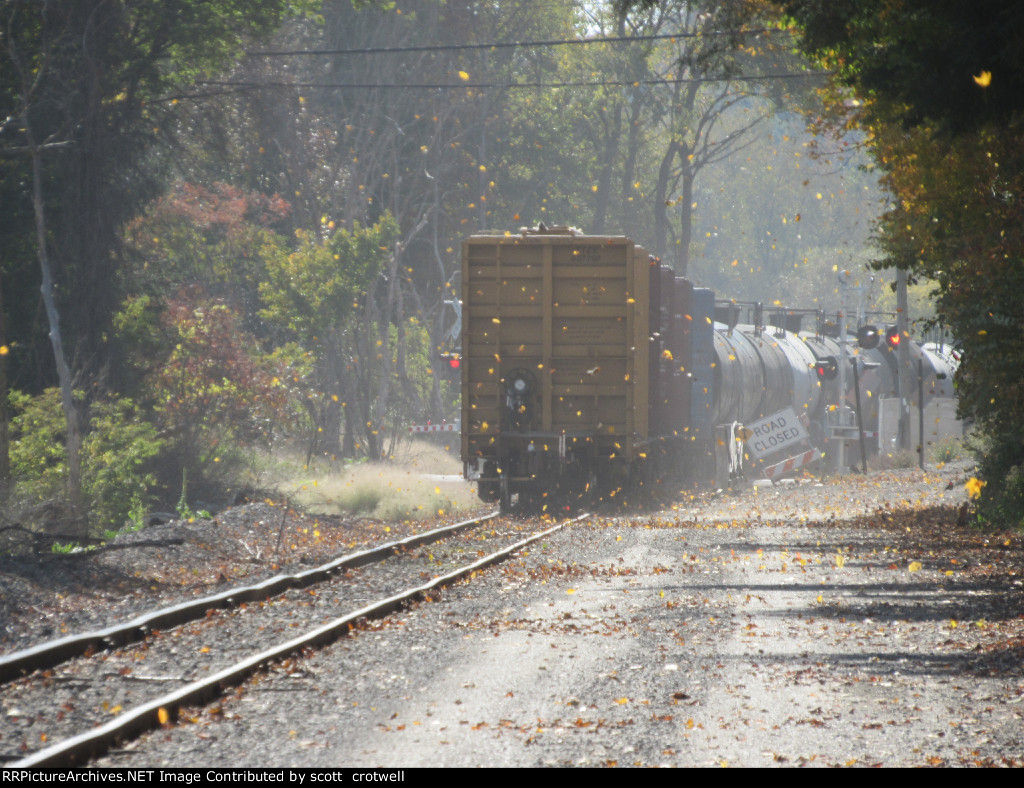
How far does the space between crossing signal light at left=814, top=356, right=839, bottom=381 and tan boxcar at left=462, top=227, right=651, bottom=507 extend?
56.0 ft

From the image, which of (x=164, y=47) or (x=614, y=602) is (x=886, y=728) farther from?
(x=164, y=47)

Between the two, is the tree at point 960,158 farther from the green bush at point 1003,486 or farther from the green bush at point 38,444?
the green bush at point 38,444

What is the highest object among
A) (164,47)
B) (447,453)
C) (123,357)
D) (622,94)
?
(622,94)

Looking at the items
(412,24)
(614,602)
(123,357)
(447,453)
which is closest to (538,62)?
(412,24)

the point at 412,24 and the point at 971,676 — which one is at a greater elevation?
the point at 412,24

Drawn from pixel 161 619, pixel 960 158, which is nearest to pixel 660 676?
pixel 161 619

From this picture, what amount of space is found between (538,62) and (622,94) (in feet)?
11.1

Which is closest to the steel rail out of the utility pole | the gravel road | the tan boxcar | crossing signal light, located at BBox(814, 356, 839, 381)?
the gravel road

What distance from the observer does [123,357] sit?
25438mm

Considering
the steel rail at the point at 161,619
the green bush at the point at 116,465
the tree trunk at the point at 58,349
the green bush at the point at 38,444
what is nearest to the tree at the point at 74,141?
the tree trunk at the point at 58,349

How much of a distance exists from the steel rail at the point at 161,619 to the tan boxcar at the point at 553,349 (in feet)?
21.2

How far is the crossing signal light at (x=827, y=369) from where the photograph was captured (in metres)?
36.8

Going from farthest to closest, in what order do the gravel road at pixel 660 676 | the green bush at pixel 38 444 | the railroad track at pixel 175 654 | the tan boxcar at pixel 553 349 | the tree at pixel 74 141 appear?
the tree at pixel 74 141 → the tan boxcar at pixel 553 349 → the green bush at pixel 38 444 → the railroad track at pixel 175 654 → the gravel road at pixel 660 676
